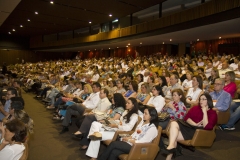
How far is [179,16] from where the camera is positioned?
373 inches

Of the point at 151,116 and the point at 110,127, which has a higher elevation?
the point at 151,116

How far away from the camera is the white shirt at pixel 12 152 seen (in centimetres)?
208

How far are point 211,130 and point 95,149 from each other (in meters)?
1.74

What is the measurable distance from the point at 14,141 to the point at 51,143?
203 cm

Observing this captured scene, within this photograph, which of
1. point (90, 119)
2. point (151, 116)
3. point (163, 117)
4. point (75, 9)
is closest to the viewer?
point (151, 116)

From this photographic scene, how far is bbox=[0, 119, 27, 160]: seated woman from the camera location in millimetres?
2107

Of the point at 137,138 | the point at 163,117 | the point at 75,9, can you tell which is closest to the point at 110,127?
the point at 137,138

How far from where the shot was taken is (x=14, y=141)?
2.18 meters

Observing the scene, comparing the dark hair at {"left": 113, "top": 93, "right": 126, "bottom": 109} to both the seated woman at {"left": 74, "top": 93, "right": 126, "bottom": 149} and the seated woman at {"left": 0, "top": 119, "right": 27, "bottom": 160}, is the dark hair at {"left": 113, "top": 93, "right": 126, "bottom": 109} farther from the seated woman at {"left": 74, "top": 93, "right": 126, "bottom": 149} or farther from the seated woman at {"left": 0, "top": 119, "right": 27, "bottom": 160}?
the seated woman at {"left": 0, "top": 119, "right": 27, "bottom": 160}

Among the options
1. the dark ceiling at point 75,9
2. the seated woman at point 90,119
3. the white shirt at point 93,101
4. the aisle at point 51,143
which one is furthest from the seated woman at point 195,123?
the dark ceiling at point 75,9

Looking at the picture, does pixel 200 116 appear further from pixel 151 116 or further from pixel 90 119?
pixel 90 119

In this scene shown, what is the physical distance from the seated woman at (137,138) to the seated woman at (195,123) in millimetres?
324

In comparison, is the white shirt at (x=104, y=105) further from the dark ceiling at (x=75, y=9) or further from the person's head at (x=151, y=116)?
the dark ceiling at (x=75, y=9)

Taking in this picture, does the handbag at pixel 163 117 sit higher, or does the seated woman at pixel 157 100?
the seated woman at pixel 157 100
